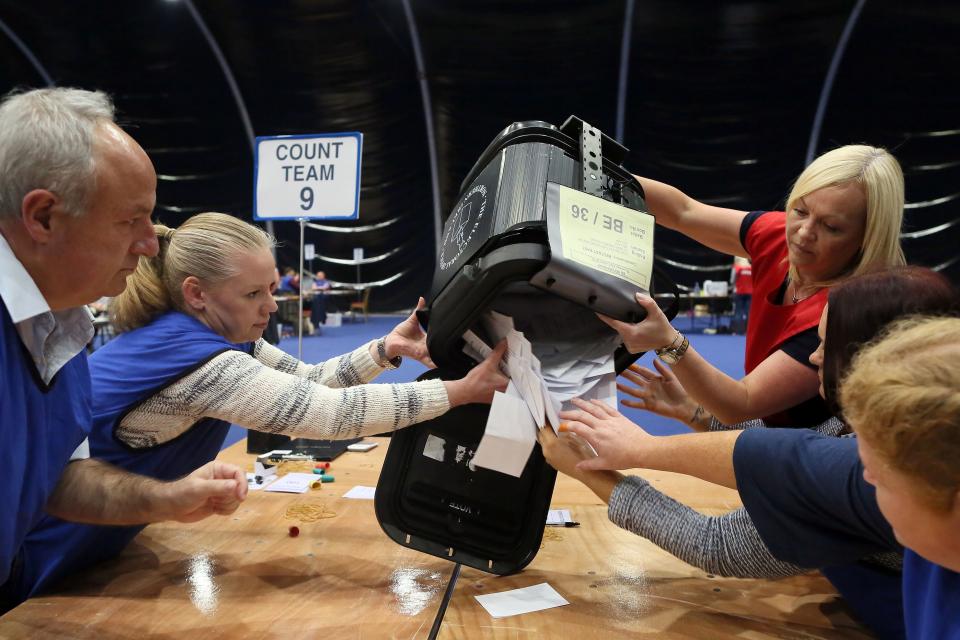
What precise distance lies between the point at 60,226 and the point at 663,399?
123 cm

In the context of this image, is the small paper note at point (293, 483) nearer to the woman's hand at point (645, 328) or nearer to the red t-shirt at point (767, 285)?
the woman's hand at point (645, 328)

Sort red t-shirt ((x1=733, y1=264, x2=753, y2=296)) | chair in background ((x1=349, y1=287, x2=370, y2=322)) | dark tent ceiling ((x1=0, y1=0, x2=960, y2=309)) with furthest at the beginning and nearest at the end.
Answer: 1. chair in background ((x1=349, y1=287, x2=370, y2=322))
2. dark tent ceiling ((x1=0, y1=0, x2=960, y2=309))
3. red t-shirt ((x1=733, y1=264, x2=753, y2=296))

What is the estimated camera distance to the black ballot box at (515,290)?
91 centimetres

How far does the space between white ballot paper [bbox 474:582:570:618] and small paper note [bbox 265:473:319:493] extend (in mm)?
703

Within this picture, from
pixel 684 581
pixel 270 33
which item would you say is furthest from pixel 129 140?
pixel 270 33

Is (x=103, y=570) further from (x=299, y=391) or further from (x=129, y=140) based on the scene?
(x=129, y=140)

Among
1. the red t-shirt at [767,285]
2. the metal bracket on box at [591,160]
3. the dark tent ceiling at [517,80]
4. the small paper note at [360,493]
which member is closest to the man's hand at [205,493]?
the small paper note at [360,493]

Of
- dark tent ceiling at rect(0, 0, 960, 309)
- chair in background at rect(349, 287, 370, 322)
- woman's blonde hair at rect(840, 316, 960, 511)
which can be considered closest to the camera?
woman's blonde hair at rect(840, 316, 960, 511)

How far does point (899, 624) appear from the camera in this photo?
36.9 inches

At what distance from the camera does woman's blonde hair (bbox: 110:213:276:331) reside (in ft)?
4.22

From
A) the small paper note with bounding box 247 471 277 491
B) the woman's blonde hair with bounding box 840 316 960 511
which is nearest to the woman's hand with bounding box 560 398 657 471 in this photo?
the woman's blonde hair with bounding box 840 316 960 511

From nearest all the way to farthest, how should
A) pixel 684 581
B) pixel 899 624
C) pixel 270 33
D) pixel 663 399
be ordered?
pixel 899 624 → pixel 684 581 → pixel 663 399 → pixel 270 33

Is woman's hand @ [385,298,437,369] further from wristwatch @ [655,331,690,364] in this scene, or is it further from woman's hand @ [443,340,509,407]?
wristwatch @ [655,331,690,364]

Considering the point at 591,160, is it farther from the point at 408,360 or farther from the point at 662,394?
the point at 408,360
